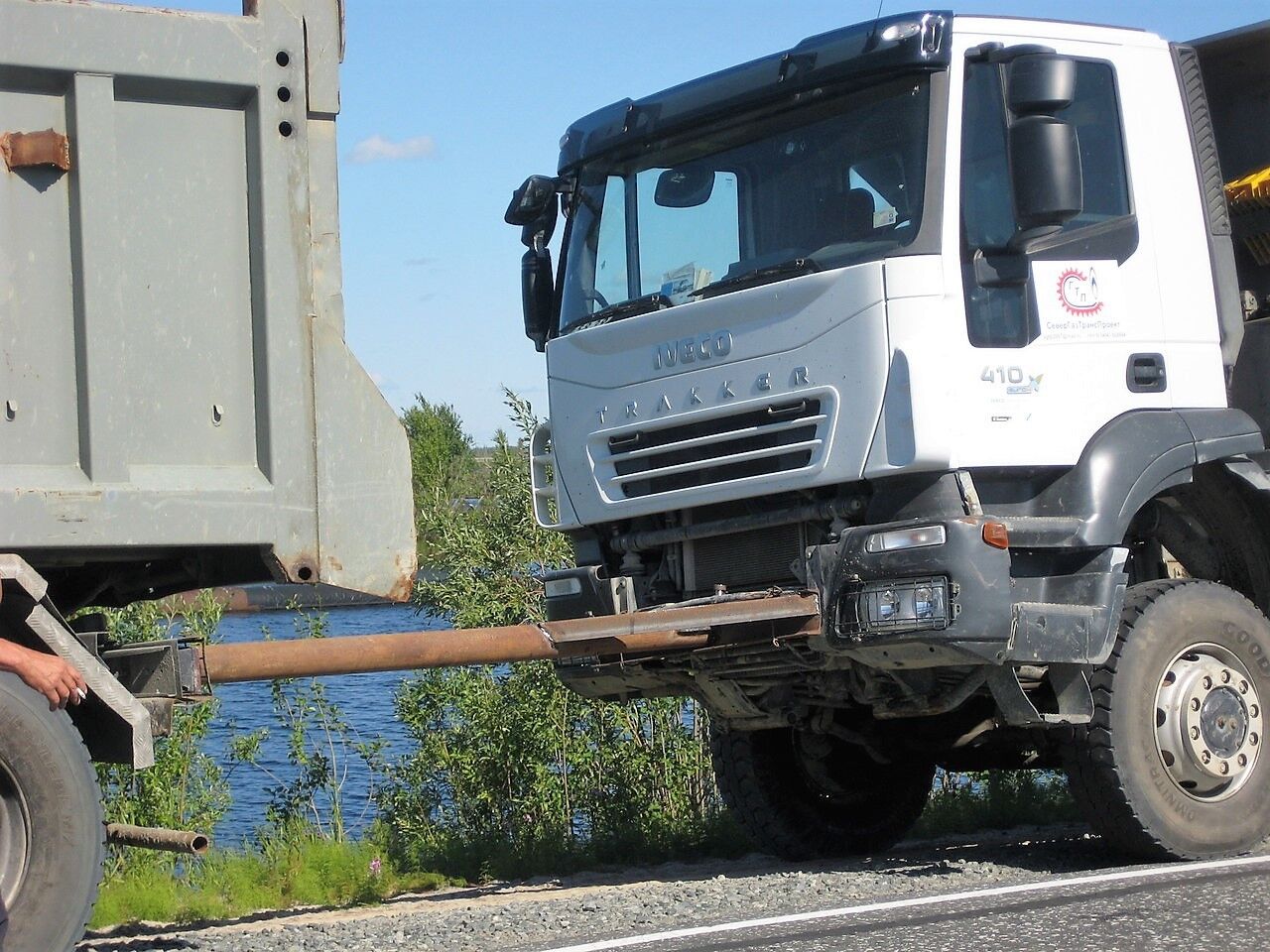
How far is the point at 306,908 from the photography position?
8.23m

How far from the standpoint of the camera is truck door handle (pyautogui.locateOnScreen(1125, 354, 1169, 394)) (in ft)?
23.7

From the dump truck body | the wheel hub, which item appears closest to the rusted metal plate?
Result: the dump truck body

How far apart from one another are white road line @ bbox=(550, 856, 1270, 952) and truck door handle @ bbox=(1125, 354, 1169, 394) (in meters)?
2.07

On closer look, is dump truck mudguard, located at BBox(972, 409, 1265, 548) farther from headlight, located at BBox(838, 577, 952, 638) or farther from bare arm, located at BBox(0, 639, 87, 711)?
bare arm, located at BBox(0, 639, 87, 711)

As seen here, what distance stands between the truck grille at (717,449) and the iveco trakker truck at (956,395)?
0.7 inches

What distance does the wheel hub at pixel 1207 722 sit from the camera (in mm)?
7125

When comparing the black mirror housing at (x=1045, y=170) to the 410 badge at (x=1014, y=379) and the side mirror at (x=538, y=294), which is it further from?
the side mirror at (x=538, y=294)

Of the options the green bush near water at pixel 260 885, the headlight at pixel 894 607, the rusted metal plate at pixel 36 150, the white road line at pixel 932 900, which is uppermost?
the rusted metal plate at pixel 36 150

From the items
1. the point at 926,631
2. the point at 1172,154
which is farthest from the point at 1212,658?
the point at 1172,154

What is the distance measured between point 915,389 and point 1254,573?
235 cm

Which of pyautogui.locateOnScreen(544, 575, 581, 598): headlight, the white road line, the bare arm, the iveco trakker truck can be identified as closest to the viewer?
the bare arm

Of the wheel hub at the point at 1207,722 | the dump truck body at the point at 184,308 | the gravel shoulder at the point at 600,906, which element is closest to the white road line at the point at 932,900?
the gravel shoulder at the point at 600,906

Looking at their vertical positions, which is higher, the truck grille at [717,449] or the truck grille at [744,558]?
the truck grille at [717,449]

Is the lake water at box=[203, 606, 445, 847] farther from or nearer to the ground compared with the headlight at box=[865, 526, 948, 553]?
nearer to the ground
